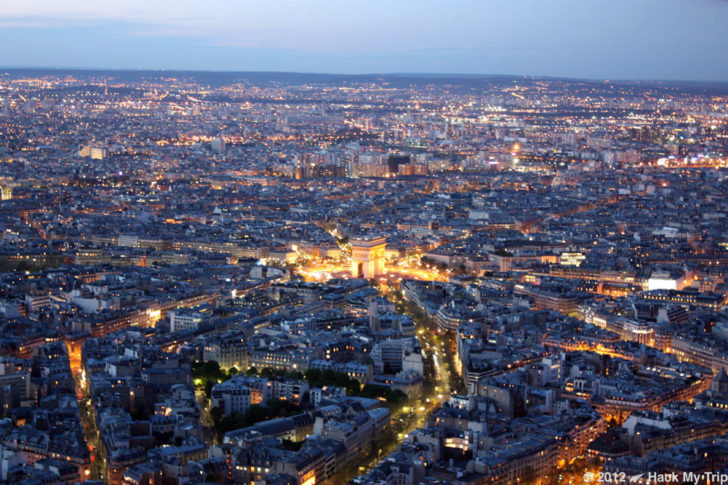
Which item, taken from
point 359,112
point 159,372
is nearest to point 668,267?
point 159,372

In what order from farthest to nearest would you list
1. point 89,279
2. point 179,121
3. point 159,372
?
point 179,121
point 89,279
point 159,372

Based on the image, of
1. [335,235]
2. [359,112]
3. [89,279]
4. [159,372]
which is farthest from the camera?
[359,112]

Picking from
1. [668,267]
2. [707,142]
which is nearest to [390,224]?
[668,267]

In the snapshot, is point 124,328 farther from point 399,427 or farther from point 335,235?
point 335,235

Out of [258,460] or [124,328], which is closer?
[258,460]

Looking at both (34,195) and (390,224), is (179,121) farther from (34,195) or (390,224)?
(390,224)

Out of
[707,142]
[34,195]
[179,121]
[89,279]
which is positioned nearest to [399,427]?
[89,279]

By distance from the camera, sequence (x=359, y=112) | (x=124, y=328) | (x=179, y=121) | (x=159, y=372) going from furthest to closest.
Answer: (x=359, y=112)
(x=179, y=121)
(x=124, y=328)
(x=159, y=372)

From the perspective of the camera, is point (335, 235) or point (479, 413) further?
point (335, 235)

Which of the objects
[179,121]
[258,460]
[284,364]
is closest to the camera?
[258,460]
